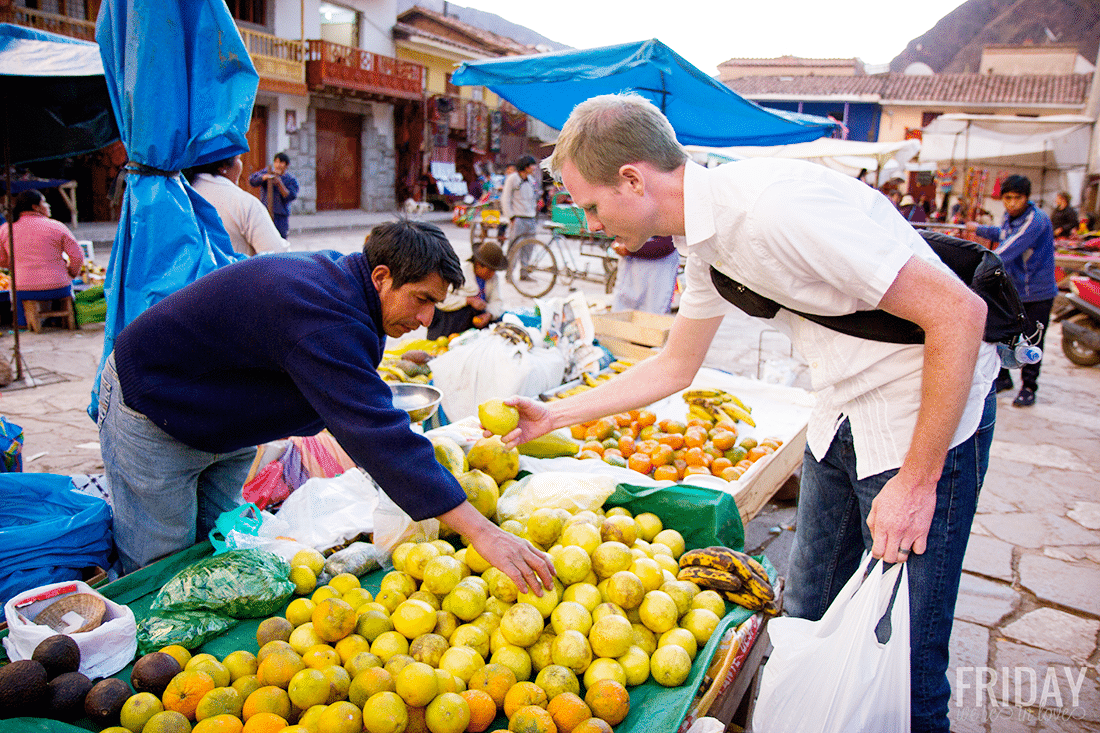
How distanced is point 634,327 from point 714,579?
3.90 m

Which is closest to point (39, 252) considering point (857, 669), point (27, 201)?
point (27, 201)

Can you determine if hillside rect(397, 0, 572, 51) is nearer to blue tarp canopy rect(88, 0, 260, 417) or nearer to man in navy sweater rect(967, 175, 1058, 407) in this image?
man in navy sweater rect(967, 175, 1058, 407)

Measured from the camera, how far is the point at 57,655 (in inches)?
62.7

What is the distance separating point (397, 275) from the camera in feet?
5.96

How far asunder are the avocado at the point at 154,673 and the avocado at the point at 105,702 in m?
0.05

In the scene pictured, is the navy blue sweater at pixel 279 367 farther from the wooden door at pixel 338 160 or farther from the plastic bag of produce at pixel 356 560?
the wooden door at pixel 338 160

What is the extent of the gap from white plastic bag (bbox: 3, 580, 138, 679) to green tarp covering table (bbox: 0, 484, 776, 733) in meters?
0.05

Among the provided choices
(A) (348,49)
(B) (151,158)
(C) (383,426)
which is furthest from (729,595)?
(A) (348,49)

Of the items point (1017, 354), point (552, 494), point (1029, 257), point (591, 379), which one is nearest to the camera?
point (1017, 354)

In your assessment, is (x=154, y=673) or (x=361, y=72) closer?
(x=154, y=673)

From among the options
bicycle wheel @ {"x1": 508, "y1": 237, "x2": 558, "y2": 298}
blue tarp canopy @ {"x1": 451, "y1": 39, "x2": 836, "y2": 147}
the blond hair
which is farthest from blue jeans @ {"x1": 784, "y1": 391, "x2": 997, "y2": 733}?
bicycle wheel @ {"x1": 508, "y1": 237, "x2": 558, "y2": 298}

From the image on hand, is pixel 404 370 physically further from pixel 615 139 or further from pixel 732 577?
pixel 615 139

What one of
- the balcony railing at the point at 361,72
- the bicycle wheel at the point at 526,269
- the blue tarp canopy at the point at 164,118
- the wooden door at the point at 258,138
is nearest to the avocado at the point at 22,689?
the blue tarp canopy at the point at 164,118

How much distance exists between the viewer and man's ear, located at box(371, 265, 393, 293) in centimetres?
183
